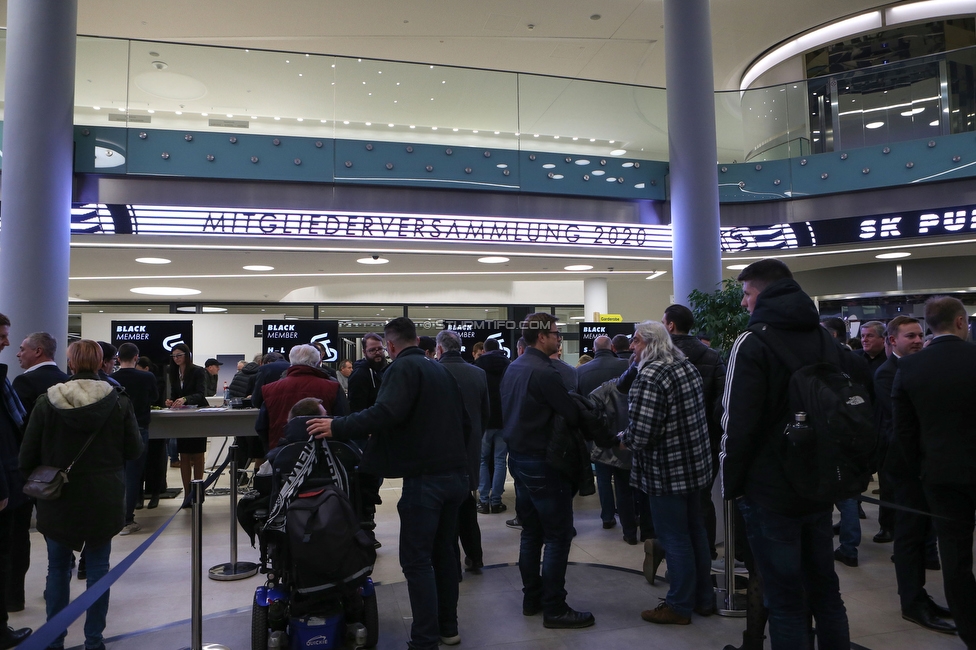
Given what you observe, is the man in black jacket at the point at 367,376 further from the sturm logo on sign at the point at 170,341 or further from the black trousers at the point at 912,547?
the sturm logo on sign at the point at 170,341

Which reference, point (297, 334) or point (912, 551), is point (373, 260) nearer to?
point (297, 334)

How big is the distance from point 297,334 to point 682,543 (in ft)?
22.0

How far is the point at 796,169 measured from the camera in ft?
29.3

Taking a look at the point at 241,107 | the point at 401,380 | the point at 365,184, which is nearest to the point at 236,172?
the point at 241,107

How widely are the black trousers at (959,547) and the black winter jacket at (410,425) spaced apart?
228cm

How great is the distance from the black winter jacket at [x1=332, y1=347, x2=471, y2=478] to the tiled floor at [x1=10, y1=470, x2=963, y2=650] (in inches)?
40.3

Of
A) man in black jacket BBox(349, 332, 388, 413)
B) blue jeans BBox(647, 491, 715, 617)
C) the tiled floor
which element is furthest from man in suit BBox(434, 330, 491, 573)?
blue jeans BBox(647, 491, 715, 617)

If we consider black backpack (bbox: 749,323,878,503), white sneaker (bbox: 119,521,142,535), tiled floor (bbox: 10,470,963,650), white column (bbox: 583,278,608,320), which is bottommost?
tiled floor (bbox: 10,470,963,650)

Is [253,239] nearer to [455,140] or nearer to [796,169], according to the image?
[455,140]

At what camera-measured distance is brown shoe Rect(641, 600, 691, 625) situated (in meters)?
3.57

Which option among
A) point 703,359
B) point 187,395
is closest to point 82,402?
point 703,359

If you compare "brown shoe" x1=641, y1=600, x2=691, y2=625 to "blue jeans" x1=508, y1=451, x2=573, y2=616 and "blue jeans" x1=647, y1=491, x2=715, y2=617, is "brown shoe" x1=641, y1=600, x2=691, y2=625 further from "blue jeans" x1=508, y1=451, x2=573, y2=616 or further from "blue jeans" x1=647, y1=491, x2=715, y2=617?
"blue jeans" x1=508, y1=451, x2=573, y2=616

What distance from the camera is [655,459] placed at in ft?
11.6

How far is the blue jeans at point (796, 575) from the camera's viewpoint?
96.5 inches
